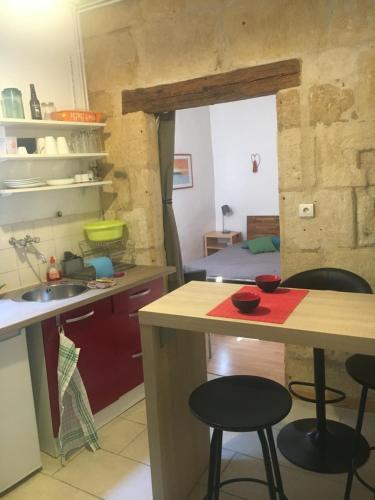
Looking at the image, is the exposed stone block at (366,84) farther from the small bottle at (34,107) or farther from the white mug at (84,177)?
the small bottle at (34,107)

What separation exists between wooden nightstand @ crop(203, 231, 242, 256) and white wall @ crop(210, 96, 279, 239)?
24 centimetres

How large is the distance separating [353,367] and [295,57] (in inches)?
69.1

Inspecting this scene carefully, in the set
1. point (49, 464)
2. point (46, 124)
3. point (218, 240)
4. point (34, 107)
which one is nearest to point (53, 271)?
point (46, 124)

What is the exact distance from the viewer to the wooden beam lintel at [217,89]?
257 cm

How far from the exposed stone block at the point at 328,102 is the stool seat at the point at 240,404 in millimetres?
1565

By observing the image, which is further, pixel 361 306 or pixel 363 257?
pixel 363 257

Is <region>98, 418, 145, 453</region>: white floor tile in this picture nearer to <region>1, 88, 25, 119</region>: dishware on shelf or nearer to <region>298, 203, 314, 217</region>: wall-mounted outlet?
<region>298, 203, 314, 217</region>: wall-mounted outlet

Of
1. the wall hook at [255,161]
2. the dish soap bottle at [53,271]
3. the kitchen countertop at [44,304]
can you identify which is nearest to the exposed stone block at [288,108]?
the kitchen countertop at [44,304]

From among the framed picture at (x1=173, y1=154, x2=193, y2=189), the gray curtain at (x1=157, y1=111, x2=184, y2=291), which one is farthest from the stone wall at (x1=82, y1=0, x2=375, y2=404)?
the framed picture at (x1=173, y1=154, x2=193, y2=189)

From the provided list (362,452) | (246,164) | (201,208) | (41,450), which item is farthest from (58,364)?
(246,164)

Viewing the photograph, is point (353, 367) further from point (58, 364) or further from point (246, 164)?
point (246, 164)

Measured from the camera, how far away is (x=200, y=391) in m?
1.69

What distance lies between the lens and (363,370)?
1799 mm

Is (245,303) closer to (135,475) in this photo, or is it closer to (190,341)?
(190,341)
